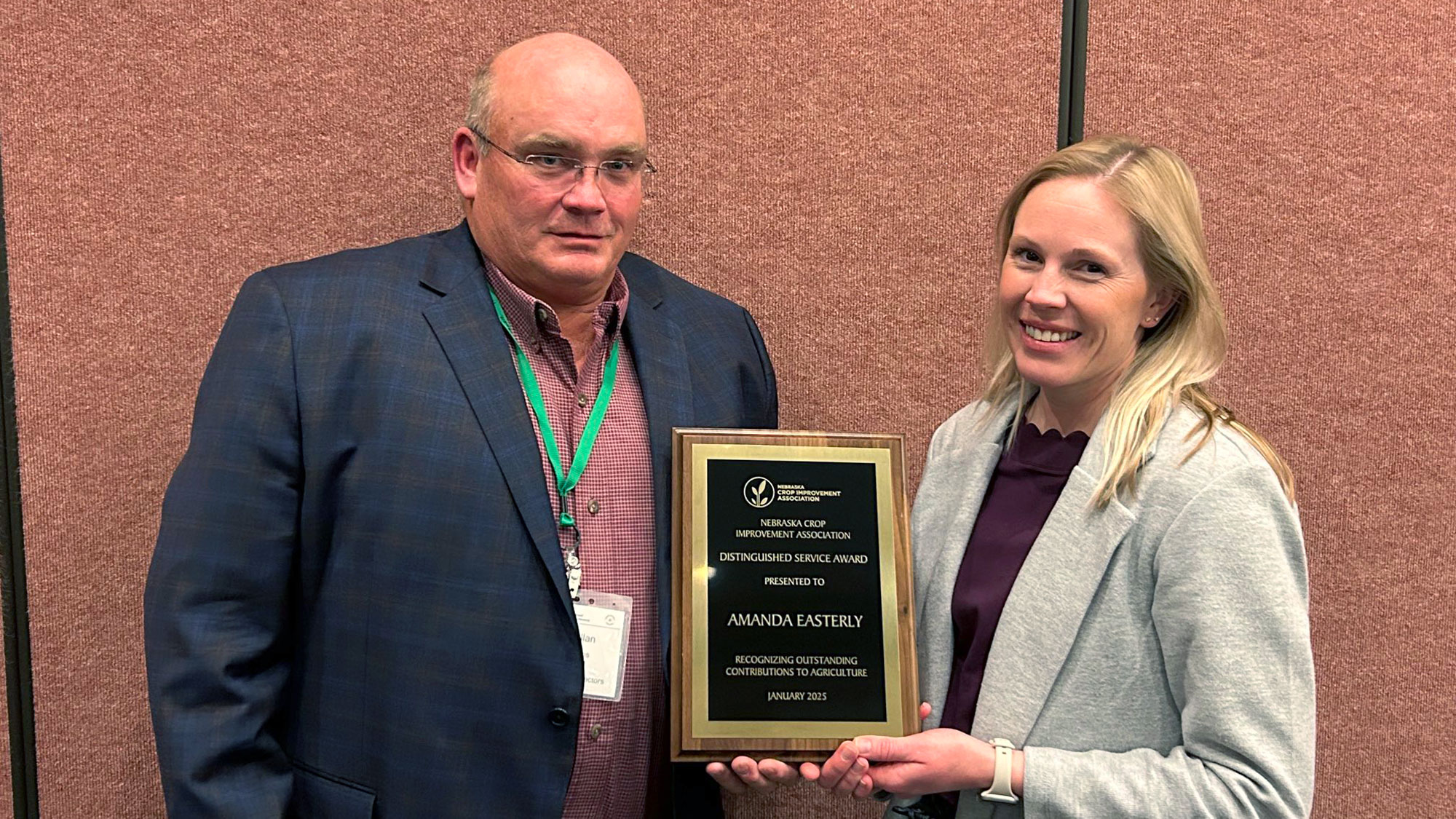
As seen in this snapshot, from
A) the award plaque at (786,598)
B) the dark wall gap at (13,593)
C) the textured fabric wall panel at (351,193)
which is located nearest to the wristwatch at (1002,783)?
the award plaque at (786,598)

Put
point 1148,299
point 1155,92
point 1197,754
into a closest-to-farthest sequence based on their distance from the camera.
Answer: point 1197,754 → point 1148,299 → point 1155,92

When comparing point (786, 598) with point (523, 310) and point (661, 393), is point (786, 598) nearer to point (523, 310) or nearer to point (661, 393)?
point (661, 393)

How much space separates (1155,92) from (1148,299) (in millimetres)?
690

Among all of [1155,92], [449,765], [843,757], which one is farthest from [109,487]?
[1155,92]

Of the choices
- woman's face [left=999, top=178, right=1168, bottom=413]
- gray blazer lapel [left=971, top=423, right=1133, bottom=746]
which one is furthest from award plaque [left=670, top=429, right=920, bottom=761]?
woman's face [left=999, top=178, right=1168, bottom=413]

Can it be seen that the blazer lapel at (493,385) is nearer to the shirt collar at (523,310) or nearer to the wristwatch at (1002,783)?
the shirt collar at (523,310)

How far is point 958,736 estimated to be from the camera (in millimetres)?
1368

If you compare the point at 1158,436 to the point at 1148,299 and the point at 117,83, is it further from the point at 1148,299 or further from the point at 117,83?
the point at 117,83

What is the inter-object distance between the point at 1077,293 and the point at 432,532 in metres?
0.88

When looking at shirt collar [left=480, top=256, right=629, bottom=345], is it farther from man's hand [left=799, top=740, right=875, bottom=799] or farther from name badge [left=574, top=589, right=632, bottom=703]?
man's hand [left=799, top=740, right=875, bottom=799]

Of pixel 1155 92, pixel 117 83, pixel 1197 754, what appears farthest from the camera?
pixel 1155 92

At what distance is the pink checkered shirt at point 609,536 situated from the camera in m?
1.53

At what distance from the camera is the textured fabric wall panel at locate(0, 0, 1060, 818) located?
1.80 meters

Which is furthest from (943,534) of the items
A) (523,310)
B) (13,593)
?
(13,593)
